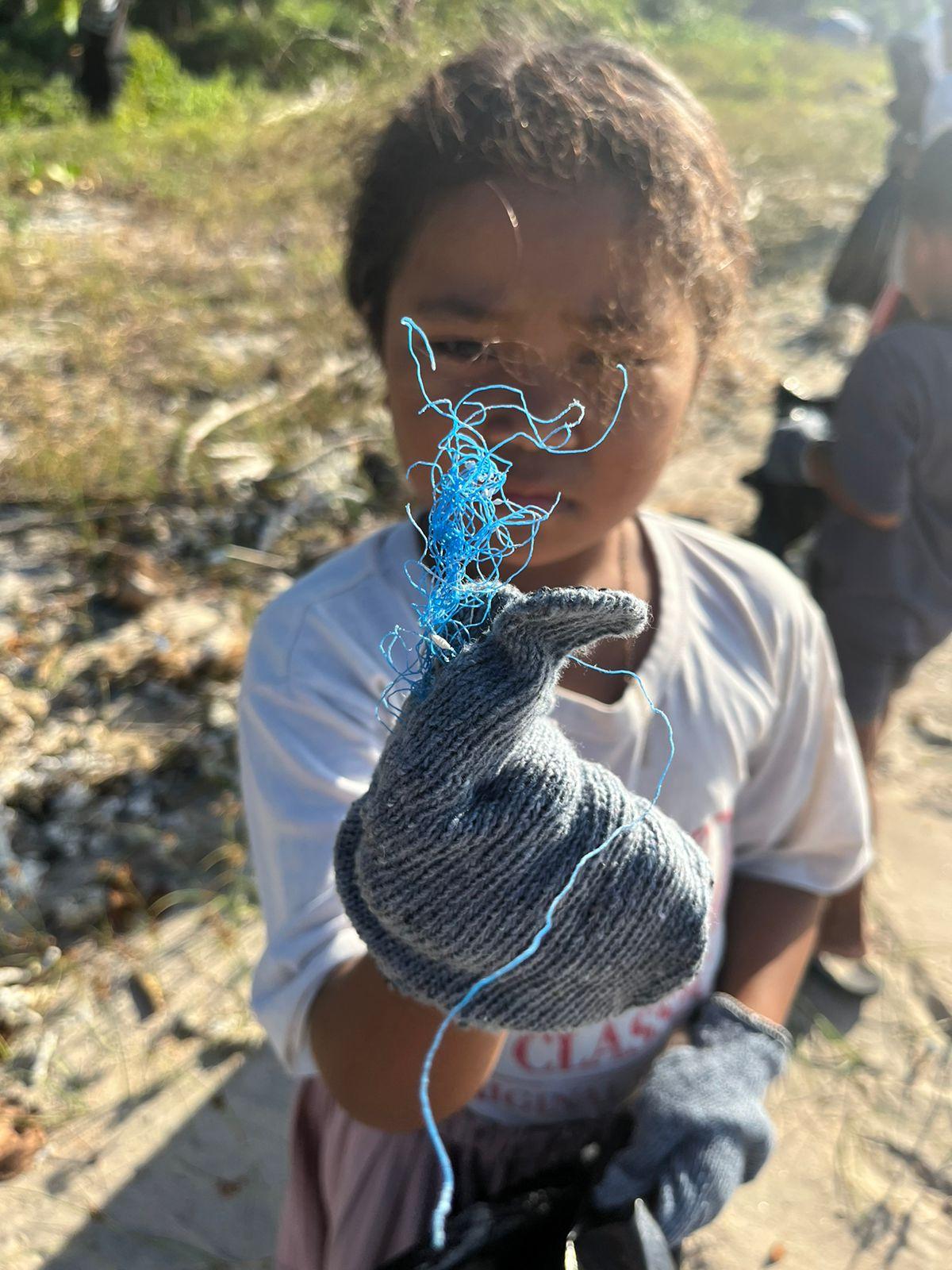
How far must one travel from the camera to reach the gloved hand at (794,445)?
7.70ft

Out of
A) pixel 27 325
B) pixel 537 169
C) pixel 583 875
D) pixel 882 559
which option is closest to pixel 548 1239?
pixel 583 875

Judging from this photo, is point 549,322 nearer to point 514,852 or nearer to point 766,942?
point 514,852

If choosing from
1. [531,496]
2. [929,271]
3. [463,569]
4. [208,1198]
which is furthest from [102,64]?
[463,569]

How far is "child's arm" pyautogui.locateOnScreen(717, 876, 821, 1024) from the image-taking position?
121cm

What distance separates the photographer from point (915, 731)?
108 inches

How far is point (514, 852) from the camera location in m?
0.64

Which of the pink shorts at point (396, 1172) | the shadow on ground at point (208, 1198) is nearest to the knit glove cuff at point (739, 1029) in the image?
the pink shorts at point (396, 1172)

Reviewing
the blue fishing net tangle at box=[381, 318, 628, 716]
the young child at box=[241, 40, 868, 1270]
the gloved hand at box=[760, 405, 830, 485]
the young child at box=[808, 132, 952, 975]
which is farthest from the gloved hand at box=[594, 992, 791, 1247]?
the gloved hand at box=[760, 405, 830, 485]

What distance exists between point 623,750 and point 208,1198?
3.93 feet

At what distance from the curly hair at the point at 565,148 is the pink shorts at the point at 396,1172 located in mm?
934

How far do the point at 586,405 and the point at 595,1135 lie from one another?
86cm

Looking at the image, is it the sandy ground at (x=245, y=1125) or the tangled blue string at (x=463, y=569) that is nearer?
the tangled blue string at (x=463, y=569)

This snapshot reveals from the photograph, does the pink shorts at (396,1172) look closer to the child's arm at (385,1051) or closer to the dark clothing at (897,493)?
the child's arm at (385,1051)

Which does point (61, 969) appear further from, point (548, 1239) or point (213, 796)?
point (548, 1239)
